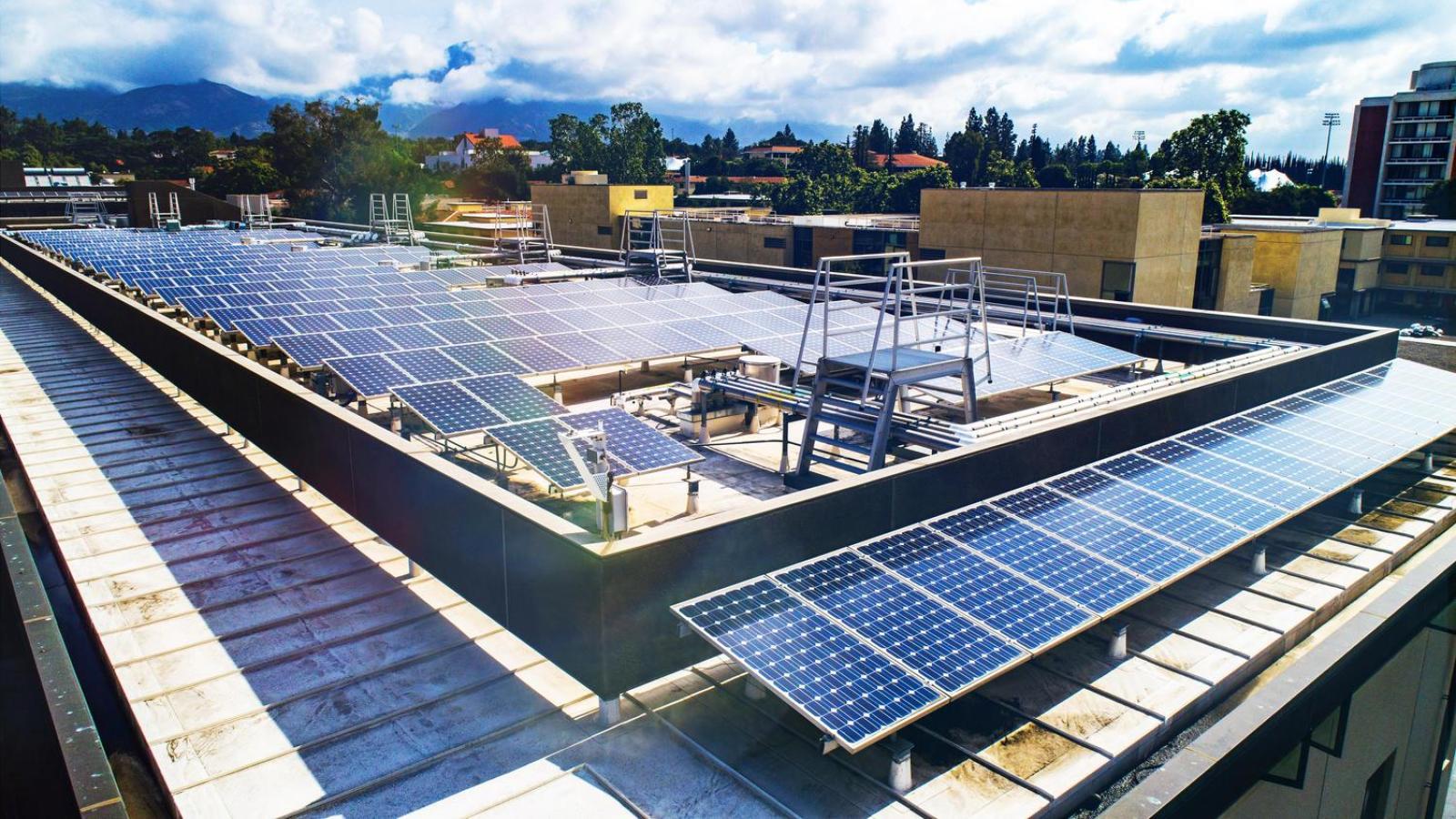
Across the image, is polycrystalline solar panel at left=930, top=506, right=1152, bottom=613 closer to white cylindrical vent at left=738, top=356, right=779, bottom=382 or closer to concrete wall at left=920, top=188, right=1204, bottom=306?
white cylindrical vent at left=738, top=356, right=779, bottom=382

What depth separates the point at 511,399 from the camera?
624 inches

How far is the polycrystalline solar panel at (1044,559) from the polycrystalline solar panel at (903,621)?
4.68ft

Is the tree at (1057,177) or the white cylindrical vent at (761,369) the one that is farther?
the tree at (1057,177)

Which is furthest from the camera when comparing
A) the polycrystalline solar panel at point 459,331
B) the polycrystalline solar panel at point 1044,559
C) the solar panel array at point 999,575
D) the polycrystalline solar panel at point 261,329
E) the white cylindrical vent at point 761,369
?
the polycrystalline solar panel at point 261,329

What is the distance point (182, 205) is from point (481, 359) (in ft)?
235

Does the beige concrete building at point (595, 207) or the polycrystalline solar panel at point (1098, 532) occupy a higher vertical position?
the beige concrete building at point (595, 207)

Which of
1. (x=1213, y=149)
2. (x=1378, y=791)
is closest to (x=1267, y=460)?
(x=1378, y=791)

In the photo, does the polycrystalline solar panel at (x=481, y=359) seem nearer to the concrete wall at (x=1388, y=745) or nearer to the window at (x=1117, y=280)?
the concrete wall at (x=1388, y=745)

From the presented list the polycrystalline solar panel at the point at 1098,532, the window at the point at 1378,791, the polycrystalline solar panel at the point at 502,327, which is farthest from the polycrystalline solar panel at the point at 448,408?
the window at the point at 1378,791

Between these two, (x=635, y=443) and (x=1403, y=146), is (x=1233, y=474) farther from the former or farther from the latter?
(x=1403, y=146)

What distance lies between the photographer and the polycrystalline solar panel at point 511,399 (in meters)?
15.1

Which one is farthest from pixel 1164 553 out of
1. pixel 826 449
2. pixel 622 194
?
pixel 622 194

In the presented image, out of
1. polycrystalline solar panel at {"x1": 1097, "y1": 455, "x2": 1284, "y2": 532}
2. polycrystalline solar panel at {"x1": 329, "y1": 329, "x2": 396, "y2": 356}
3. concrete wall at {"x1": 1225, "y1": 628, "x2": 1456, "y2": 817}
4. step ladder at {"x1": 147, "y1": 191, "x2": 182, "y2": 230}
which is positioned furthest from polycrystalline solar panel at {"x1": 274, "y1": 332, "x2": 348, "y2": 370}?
step ladder at {"x1": 147, "y1": 191, "x2": 182, "y2": 230}

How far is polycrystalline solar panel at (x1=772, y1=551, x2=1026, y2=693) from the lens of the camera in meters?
8.09
